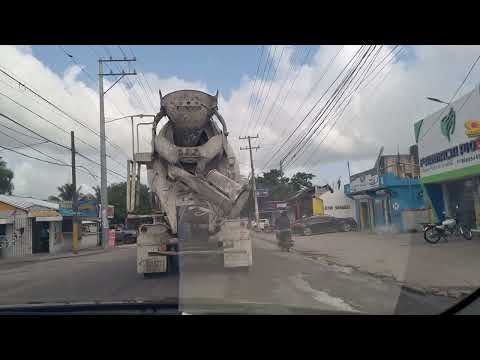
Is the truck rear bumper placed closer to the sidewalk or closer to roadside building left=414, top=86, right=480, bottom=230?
the sidewalk

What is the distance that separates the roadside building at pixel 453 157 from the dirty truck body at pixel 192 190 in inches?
412

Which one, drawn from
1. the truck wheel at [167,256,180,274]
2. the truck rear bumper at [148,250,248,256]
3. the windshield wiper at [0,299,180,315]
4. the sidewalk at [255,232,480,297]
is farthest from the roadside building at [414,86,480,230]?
the windshield wiper at [0,299,180,315]

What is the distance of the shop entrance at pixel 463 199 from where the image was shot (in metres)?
18.9

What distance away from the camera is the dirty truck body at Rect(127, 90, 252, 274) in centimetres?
1020

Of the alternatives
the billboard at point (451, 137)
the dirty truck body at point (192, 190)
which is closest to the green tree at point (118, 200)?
the billboard at point (451, 137)

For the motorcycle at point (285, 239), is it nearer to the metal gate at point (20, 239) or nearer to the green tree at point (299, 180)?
the metal gate at point (20, 239)

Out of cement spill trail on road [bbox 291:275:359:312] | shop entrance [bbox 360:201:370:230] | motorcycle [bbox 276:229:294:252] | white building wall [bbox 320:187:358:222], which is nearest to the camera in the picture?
cement spill trail on road [bbox 291:275:359:312]

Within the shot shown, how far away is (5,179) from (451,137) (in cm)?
5120

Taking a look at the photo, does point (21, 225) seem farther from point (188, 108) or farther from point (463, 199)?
point (463, 199)

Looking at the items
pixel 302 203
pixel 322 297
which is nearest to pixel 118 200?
pixel 302 203

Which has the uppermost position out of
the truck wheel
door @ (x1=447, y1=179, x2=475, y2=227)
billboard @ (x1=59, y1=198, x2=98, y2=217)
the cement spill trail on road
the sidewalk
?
billboard @ (x1=59, y1=198, x2=98, y2=217)
